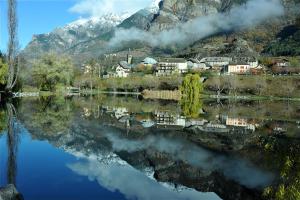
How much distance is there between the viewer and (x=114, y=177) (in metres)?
15.2

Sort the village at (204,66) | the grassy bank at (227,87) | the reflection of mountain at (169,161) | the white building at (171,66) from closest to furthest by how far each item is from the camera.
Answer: the reflection of mountain at (169,161), the grassy bank at (227,87), the village at (204,66), the white building at (171,66)

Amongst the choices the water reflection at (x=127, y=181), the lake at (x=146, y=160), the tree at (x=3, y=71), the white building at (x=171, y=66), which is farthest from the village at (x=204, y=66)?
the water reflection at (x=127, y=181)

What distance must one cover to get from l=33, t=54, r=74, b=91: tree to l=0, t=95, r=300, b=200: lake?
3993cm

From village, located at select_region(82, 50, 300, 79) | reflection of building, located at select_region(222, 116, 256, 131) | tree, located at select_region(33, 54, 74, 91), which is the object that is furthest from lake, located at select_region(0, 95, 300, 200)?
village, located at select_region(82, 50, 300, 79)

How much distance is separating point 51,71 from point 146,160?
183 ft

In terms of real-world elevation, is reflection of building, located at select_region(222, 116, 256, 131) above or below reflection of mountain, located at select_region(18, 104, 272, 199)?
above

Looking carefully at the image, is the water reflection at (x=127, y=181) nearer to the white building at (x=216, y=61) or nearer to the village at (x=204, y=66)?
the village at (x=204, y=66)

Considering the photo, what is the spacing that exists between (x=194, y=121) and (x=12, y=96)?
3085 centimetres

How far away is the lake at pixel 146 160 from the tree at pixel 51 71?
3993 cm

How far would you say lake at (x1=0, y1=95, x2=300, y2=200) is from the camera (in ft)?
43.5

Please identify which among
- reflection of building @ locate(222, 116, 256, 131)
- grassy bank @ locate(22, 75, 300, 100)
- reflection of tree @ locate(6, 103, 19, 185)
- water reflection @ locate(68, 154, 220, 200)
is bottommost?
water reflection @ locate(68, 154, 220, 200)

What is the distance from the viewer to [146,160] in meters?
19.0

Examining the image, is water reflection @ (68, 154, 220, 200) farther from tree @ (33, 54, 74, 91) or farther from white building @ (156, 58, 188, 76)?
white building @ (156, 58, 188, 76)

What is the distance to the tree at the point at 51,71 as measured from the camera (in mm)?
71312
